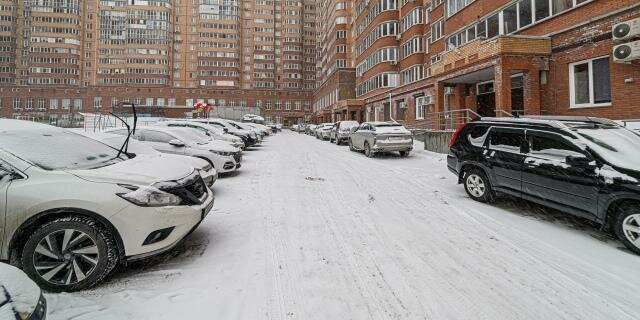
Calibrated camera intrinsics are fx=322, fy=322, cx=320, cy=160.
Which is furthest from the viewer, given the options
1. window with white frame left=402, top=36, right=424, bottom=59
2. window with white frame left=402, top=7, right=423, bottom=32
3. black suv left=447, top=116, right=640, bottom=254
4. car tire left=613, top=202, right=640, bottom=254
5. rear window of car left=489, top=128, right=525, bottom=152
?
window with white frame left=402, top=36, right=424, bottom=59

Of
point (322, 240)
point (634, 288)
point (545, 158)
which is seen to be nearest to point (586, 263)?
point (634, 288)

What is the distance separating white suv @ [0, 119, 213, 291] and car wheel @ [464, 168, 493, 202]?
5.69 meters

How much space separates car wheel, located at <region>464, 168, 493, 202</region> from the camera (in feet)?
21.6

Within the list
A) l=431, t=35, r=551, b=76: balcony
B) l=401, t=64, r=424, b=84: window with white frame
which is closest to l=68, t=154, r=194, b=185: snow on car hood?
l=431, t=35, r=551, b=76: balcony

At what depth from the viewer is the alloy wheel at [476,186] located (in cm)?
673

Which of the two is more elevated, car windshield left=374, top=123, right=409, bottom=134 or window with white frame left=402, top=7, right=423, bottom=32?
window with white frame left=402, top=7, right=423, bottom=32

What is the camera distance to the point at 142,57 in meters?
87.4

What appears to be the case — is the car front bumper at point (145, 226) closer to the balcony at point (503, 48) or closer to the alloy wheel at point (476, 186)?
the alloy wheel at point (476, 186)

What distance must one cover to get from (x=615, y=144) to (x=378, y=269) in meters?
4.29

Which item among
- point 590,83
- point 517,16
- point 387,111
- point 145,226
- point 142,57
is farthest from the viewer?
point 142,57

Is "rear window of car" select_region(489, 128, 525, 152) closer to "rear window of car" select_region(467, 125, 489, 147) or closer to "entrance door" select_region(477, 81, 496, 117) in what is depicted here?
"rear window of car" select_region(467, 125, 489, 147)

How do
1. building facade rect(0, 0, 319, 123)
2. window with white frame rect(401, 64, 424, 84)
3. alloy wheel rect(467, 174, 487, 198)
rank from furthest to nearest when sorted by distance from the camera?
building facade rect(0, 0, 319, 123)
window with white frame rect(401, 64, 424, 84)
alloy wheel rect(467, 174, 487, 198)

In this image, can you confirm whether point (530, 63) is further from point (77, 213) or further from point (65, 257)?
point (65, 257)

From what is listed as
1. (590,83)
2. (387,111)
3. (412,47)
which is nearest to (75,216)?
(590,83)
